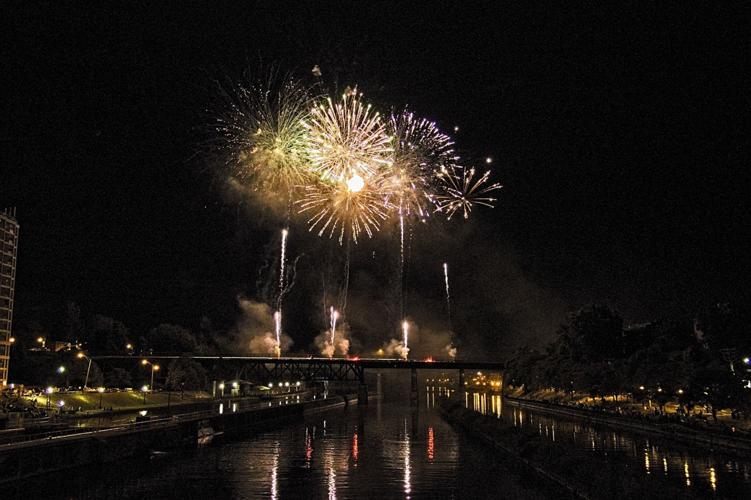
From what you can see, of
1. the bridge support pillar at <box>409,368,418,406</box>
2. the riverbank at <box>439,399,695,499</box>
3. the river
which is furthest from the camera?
the bridge support pillar at <box>409,368,418,406</box>

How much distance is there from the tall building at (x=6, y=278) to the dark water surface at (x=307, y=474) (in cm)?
5353

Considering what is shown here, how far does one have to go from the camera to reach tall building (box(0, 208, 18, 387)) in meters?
89.9

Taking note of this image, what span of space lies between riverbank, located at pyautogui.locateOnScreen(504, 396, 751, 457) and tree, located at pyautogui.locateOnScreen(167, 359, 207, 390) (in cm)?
6114

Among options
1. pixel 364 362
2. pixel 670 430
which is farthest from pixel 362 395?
pixel 670 430

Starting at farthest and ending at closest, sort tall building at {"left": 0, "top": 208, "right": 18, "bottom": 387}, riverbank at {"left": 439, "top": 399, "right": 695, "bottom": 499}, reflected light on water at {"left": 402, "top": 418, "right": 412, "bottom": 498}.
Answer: tall building at {"left": 0, "top": 208, "right": 18, "bottom": 387} < reflected light on water at {"left": 402, "top": 418, "right": 412, "bottom": 498} < riverbank at {"left": 439, "top": 399, "right": 695, "bottom": 499}

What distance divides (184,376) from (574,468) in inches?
3414

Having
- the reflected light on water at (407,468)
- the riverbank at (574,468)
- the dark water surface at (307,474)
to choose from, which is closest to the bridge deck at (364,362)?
the reflected light on water at (407,468)

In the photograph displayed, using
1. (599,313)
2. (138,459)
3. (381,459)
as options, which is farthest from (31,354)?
(599,313)

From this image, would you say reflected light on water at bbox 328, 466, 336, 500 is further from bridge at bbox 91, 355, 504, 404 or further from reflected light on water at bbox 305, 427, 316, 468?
bridge at bbox 91, 355, 504, 404

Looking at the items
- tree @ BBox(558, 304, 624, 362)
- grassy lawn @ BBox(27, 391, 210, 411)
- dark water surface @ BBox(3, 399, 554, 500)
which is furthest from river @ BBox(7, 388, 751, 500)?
tree @ BBox(558, 304, 624, 362)

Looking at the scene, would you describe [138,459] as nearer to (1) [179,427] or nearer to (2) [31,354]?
(1) [179,427]

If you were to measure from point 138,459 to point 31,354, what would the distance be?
7317 centimetres

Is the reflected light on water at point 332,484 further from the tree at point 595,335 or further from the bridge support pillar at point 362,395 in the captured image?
the bridge support pillar at point 362,395

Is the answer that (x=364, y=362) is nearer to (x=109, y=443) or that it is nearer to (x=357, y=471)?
(x=109, y=443)
